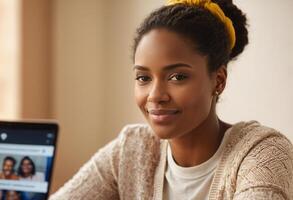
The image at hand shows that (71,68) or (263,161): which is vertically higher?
(71,68)

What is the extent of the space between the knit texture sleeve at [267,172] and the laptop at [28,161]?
39 cm

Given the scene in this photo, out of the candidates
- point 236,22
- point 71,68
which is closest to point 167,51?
point 236,22

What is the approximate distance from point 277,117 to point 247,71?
0.14 metres

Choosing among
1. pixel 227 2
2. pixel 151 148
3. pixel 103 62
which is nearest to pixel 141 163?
pixel 151 148

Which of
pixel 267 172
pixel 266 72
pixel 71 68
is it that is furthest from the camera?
pixel 71 68

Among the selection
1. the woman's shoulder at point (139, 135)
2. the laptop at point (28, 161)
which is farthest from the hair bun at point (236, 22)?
the laptop at point (28, 161)

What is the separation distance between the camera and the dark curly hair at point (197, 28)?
87 centimetres

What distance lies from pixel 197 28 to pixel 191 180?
29cm

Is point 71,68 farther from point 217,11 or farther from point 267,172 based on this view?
point 267,172

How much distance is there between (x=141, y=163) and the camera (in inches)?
41.3

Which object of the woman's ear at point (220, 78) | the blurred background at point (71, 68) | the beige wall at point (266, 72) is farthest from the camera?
the blurred background at point (71, 68)

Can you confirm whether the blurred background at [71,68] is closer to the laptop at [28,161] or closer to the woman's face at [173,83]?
the laptop at [28,161]

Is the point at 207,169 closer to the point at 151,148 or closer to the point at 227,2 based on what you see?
the point at 151,148

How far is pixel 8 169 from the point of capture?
1.03 meters
